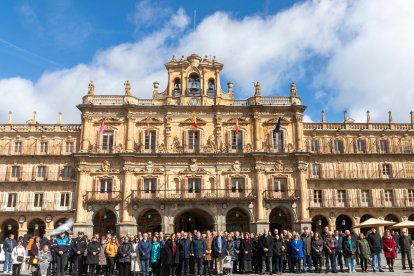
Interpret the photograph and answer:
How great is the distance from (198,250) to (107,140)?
77.6 feet

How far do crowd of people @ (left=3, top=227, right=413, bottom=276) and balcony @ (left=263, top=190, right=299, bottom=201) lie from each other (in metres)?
17.8

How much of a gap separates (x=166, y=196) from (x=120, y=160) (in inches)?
210

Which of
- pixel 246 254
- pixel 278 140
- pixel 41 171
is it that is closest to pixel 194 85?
pixel 278 140

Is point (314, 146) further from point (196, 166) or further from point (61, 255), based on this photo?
point (61, 255)

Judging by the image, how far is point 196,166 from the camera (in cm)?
3944

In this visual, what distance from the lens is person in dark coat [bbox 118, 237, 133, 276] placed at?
18.2 m

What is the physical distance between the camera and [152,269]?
19.2 metres

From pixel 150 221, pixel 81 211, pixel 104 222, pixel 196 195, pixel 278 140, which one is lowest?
pixel 104 222

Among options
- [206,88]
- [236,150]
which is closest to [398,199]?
[236,150]

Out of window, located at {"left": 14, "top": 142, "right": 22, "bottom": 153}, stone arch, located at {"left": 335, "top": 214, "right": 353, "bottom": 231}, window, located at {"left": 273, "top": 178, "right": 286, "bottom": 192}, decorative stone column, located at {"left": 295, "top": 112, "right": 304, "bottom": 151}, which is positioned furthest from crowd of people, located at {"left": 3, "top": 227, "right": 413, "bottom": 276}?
window, located at {"left": 14, "top": 142, "right": 22, "bottom": 153}

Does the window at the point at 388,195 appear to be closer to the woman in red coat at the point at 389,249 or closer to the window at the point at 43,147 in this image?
the woman in red coat at the point at 389,249

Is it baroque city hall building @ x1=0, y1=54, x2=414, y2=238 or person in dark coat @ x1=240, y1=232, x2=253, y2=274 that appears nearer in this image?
person in dark coat @ x1=240, y1=232, x2=253, y2=274

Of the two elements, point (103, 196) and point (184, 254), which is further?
point (103, 196)

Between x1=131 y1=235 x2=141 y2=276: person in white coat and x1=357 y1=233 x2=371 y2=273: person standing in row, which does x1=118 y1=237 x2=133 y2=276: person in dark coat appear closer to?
x1=131 y1=235 x2=141 y2=276: person in white coat
